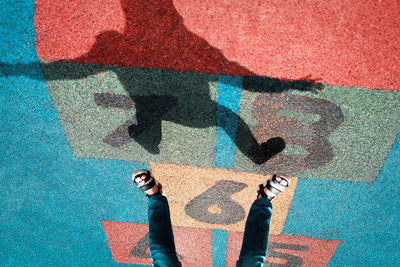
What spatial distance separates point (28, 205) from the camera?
7.07ft

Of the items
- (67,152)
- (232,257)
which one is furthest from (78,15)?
(232,257)

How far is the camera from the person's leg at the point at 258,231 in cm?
147

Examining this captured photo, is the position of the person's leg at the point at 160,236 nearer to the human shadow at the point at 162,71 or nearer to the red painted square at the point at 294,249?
the human shadow at the point at 162,71

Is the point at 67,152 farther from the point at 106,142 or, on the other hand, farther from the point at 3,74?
the point at 3,74

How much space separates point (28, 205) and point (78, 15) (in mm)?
1984

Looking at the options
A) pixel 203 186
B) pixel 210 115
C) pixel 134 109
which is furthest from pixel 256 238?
pixel 134 109

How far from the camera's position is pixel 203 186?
1.89 meters

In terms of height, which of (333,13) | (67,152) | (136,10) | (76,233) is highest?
(333,13)

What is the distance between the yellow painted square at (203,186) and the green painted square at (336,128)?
0.14 meters

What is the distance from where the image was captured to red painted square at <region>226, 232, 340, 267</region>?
6.98ft

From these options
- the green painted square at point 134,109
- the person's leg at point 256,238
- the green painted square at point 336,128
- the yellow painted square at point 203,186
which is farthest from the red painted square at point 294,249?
the green painted square at point 134,109

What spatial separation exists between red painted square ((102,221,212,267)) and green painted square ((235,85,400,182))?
3.47ft

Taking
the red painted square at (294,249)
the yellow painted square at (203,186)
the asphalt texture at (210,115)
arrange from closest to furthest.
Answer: the asphalt texture at (210,115), the yellow painted square at (203,186), the red painted square at (294,249)

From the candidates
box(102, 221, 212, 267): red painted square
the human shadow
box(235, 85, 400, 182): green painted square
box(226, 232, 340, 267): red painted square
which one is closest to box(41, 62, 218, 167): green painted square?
the human shadow
